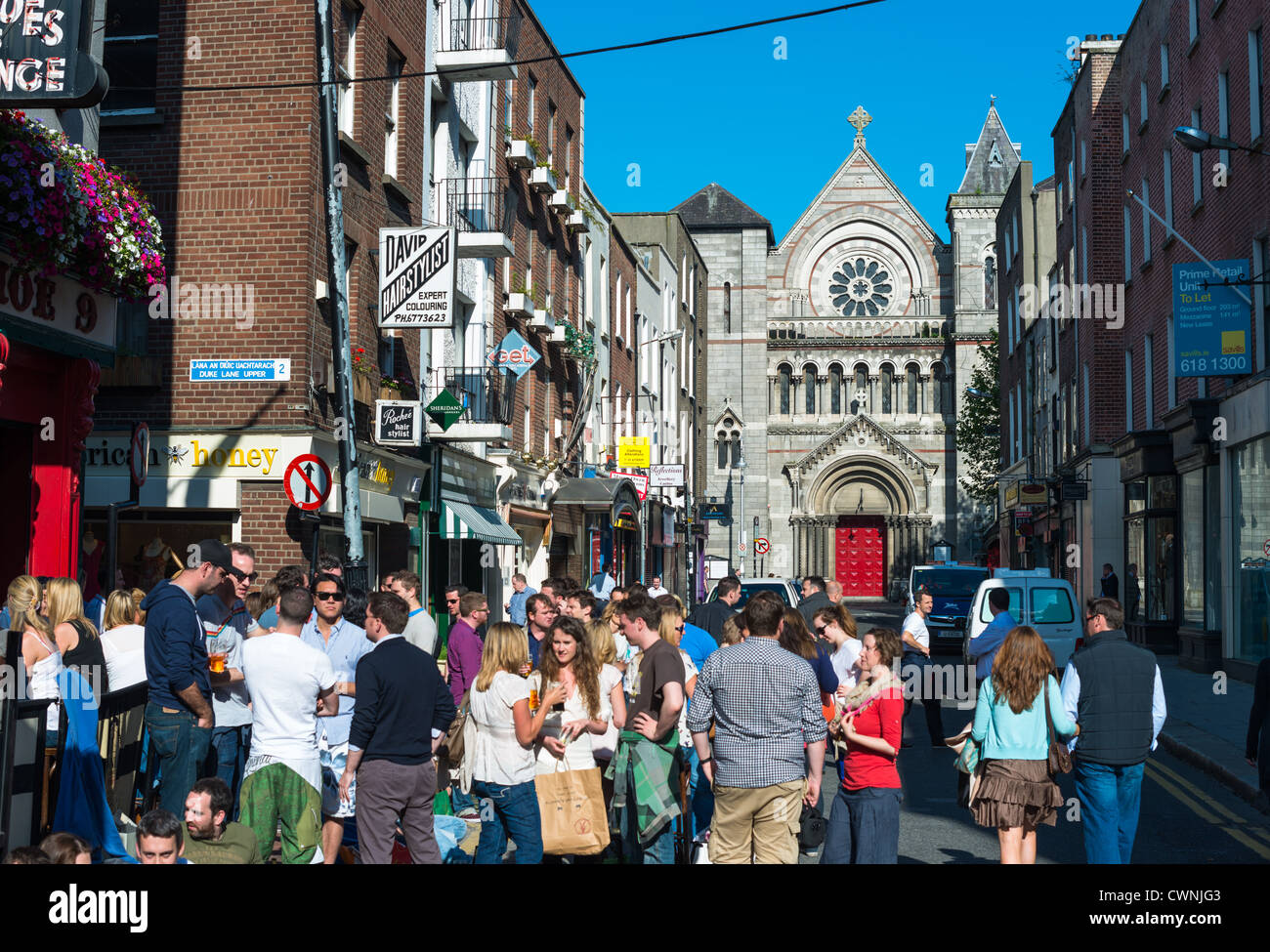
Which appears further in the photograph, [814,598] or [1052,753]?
[814,598]

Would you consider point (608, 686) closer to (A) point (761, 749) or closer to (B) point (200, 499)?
(A) point (761, 749)

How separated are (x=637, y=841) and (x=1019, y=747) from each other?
7.61ft

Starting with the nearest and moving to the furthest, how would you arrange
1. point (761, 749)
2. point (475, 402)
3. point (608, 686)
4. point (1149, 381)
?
point (761, 749), point (608, 686), point (475, 402), point (1149, 381)

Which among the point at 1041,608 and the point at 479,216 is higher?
the point at 479,216

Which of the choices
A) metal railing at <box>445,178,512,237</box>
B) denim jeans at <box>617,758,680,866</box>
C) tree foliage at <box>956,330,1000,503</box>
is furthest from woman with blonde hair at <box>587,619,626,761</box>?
tree foliage at <box>956,330,1000,503</box>

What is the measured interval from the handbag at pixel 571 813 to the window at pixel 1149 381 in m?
23.7

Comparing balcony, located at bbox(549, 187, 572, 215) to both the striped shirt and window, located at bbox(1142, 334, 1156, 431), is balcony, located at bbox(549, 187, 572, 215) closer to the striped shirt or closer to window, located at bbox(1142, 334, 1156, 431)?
window, located at bbox(1142, 334, 1156, 431)

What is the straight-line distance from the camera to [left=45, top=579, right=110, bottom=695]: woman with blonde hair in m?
7.96

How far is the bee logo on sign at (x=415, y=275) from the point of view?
1717cm

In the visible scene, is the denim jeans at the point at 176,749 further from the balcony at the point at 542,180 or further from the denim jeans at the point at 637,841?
the balcony at the point at 542,180

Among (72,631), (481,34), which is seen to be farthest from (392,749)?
(481,34)

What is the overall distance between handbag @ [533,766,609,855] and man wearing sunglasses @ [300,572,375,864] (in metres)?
1.29

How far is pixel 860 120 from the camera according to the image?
71625 millimetres
